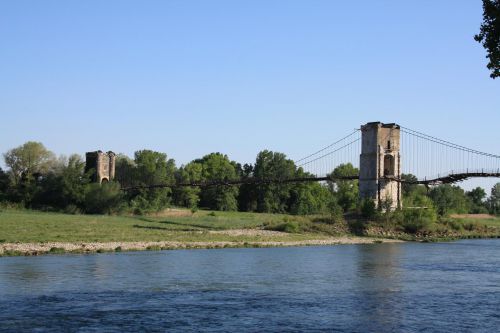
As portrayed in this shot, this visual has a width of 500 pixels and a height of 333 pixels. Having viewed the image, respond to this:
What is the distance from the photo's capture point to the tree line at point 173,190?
255 ft

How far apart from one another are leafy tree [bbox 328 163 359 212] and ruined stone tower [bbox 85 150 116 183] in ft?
97.0

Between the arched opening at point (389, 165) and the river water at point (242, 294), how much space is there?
126ft

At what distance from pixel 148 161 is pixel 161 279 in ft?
236

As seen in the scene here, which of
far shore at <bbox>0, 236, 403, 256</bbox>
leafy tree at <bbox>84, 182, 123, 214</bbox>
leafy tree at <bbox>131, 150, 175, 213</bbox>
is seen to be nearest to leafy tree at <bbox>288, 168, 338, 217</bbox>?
leafy tree at <bbox>131, 150, 175, 213</bbox>

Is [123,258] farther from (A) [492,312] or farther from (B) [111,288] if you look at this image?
(A) [492,312]

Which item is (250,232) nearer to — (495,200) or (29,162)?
(29,162)

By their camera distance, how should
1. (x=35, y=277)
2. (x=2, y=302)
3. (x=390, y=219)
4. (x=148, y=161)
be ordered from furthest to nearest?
(x=148, y=161), (x=390, y=219), (x=35, y=277), (x=2, y=302)

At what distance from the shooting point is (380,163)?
7700cm

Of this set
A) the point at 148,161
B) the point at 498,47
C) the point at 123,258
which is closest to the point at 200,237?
the point at 123,258

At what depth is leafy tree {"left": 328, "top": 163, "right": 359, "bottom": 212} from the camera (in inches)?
3536

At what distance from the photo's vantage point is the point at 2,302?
22078mm

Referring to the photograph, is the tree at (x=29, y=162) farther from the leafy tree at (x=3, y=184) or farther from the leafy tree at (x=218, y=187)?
the leafy tree at (x=218, y=187)

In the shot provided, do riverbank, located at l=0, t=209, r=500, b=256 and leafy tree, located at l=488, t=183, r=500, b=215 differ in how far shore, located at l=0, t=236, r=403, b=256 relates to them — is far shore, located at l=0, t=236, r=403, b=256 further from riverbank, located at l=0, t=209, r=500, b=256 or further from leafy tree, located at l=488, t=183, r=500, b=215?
leafy tree, located at l=488, t=183, r=500, b=215

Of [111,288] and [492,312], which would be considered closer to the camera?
[492,312]
